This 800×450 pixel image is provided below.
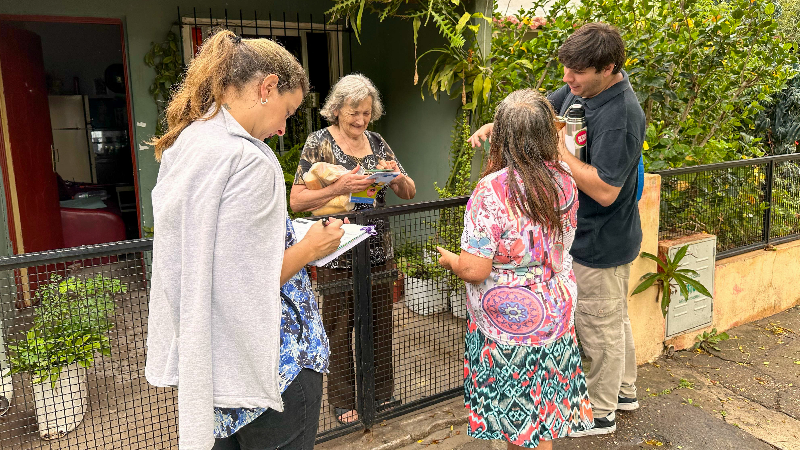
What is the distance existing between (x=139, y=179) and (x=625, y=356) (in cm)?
447

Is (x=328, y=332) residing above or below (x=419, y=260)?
below

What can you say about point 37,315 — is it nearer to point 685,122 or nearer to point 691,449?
point 691,449

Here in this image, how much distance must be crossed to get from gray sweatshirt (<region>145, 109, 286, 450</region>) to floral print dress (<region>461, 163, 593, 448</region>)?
0.98 meters

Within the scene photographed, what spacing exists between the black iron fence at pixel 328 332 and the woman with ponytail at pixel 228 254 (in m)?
0.96

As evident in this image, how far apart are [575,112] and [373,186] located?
105 centimetres

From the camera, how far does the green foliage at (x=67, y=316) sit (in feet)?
8.02

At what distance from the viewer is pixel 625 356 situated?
10.7ft

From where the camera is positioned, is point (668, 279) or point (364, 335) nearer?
point (364, 335)

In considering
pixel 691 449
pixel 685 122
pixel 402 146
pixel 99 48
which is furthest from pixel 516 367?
pixel 99 48

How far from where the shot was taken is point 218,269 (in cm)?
143

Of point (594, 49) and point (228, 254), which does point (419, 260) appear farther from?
point (228, 254)

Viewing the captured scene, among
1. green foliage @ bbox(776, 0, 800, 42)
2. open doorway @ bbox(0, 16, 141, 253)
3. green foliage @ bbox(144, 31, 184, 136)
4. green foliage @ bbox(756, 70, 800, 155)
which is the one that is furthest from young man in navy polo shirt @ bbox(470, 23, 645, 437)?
green foliage @ bbox(776, 0, 800, 42)

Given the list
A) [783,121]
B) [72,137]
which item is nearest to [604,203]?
[783,121]

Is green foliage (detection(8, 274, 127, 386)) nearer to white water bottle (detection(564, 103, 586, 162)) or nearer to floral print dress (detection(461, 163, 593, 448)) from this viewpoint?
floral print dress (detection(461, 163, 593, 448))
